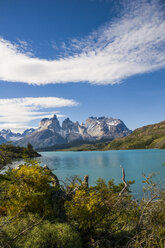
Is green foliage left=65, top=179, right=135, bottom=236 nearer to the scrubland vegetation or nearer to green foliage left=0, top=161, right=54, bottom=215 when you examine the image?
the scrubland vegetation

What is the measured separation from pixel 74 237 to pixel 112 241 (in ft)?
9.69

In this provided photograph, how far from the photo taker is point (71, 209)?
10.8m

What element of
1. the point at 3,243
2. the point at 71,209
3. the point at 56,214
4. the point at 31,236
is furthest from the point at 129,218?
the point at 3,243

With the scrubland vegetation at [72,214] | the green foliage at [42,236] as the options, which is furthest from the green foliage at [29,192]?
the green foliage at [42,236]

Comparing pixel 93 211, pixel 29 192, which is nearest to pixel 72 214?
pixel 93 211

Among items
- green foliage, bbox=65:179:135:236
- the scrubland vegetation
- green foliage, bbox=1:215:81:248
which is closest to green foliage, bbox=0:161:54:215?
the scrubland vegetation

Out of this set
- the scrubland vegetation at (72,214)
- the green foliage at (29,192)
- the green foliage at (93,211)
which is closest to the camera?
the scrubland vegetation at (72,214)

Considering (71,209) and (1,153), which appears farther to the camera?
(71,209)

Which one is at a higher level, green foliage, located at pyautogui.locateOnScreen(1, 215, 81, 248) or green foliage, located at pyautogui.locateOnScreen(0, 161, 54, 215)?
green foliage, located at pyautogui.locateOnScreen(0, 161, 54, 215)

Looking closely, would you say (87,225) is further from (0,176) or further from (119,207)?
(0,176)

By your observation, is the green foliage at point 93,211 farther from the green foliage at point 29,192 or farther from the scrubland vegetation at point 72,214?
the green foliage at point 29,192

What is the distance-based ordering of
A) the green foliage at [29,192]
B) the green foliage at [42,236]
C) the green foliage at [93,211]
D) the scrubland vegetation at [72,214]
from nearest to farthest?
the green foliage at [42,236] < the scrubland vegetation at [72,214] < the green foliage at [29,192] < the green foliage at [93,211]

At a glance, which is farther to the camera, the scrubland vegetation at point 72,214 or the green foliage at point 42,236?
the scrubland vegetation at point 72,214

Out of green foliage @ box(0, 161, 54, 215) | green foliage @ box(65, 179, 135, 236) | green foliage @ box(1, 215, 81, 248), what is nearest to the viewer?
green foliage @ box(1, 215, 81, 248)
